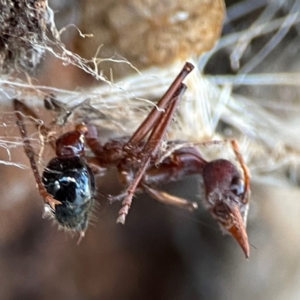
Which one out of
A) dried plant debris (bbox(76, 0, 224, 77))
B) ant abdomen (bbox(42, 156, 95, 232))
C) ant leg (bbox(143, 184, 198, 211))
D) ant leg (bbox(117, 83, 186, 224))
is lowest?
ant leg (bbox(143, 184, 198, 211))

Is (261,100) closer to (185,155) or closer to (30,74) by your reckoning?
(185,155)

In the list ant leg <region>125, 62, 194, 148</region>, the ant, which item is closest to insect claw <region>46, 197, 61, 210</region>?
the ant

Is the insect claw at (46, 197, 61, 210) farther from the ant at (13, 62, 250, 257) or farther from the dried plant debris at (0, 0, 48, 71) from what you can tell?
the dried plant debris at (0, 0, 48, 71)

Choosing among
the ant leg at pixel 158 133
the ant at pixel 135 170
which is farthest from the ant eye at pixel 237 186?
the ant leg at pixel 158 133

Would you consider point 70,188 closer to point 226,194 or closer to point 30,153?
point 30,153

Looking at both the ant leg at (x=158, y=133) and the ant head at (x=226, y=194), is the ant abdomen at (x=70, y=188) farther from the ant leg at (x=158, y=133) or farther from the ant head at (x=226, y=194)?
the ant head at (x=226, y=194)

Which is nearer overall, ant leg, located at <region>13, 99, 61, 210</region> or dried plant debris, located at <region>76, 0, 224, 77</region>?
ant leg, located at <region>13, 99, 61, 210</region>
